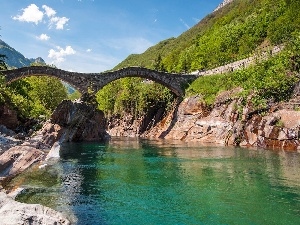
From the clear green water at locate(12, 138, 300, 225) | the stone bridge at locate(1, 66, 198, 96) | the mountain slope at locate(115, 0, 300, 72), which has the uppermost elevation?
the mountain slope at locate(115, 0, 300, 72)

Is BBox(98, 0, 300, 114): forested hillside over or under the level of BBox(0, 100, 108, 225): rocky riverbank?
over

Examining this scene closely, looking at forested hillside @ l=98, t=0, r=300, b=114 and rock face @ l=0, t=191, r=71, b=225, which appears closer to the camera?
rock face @ l=0, t=191, r=71, b=225

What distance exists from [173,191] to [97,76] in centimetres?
6252

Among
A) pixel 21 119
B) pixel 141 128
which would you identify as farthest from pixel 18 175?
pixel 141 128

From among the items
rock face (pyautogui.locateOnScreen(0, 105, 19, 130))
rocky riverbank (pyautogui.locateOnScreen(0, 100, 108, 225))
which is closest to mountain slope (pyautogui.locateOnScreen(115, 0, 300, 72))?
rocky riverbank (pyautogui.locateOnScreen(0, 100, 108, 225))

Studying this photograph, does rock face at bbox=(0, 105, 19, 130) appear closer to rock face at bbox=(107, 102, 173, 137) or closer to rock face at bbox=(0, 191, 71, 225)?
rock face at bbox=(0, 191, 71, 225)

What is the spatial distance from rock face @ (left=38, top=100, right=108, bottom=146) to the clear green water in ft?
78.1

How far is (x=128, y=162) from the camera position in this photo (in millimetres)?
40000

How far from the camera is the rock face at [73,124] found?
204ft

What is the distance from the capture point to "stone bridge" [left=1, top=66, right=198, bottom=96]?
244 ft

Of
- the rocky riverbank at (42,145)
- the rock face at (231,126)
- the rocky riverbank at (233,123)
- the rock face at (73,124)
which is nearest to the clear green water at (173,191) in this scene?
the rocky riverbank at (42,145)

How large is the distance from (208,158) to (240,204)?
21.0m

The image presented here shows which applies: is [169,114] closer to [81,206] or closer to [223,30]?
[223,30]

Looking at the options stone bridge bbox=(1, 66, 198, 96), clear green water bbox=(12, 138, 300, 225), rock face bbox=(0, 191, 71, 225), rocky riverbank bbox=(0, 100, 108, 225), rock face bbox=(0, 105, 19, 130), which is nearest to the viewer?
rock face bbox=(0, 191, 71, 225)
